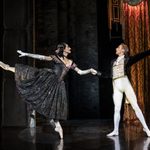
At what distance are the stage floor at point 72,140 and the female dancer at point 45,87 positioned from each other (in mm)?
452

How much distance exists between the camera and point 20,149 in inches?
237

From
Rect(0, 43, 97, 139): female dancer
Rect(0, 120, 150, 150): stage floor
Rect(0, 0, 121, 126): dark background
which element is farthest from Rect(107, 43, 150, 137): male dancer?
Rect(0, 0, 121, 126): dark background

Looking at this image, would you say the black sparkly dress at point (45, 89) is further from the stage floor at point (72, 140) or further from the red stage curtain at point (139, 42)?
the red stage curtain at point (139, 42)

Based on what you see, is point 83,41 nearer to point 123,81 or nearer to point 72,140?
point 123,81

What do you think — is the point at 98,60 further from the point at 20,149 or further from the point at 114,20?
the point at 20,149

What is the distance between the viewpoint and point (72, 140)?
22.9 feet

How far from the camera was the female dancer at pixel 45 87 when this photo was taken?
7168 millimetres

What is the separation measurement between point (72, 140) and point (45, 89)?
37.9 inches

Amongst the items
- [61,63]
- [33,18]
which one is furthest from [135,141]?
[33,18]

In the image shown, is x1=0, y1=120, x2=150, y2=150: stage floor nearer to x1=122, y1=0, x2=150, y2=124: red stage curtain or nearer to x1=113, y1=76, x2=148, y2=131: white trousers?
x1=113, y1=76, x2=148, y2=131: white trousers

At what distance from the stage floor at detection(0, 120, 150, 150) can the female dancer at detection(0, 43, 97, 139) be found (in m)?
0.45

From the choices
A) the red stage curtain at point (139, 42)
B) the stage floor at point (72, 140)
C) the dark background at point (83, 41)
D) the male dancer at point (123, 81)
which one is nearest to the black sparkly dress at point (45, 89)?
the stage floor at point (72, 140)

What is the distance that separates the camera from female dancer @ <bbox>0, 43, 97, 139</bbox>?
717 centimetres

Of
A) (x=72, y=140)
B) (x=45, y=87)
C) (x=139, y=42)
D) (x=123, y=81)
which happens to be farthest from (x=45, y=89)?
(x=139, y=42)
